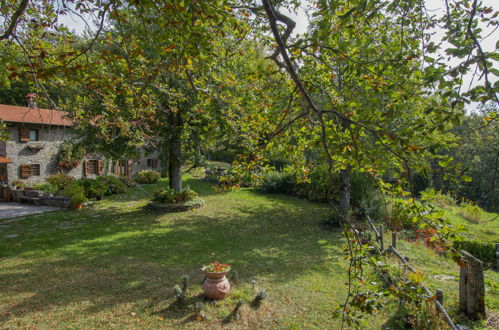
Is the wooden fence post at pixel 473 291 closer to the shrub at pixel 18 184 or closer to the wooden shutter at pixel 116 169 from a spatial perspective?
the shrub at pixel 18 184

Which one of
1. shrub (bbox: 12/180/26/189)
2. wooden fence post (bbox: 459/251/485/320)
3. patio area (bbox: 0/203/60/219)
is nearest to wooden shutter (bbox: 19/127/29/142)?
shrub (bbox: 12/180/26/189)

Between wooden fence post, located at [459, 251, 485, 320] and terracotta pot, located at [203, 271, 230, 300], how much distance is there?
4521 millimetres

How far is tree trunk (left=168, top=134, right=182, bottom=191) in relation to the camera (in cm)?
1352

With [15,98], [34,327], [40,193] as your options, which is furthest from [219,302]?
[15,98]

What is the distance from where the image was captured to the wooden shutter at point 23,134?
1972 cm

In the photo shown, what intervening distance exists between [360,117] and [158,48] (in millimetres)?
2863

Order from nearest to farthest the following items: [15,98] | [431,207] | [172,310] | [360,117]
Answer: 1. [431,207]
2. [360,117]
3. [172,310]
4. [15,98]

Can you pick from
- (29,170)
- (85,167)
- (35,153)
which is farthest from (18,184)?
(85,167)

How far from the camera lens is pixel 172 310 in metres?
5.66

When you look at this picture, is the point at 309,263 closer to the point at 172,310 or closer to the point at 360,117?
the point at 172,310

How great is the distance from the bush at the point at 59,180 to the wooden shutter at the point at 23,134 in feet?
9.49

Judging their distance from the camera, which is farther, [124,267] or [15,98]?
[15,98]

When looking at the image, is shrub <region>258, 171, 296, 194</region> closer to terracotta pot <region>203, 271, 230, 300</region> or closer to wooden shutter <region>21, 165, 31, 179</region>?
terracotta pot <region>203, 271, 230, 300</region>

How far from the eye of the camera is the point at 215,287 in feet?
19.5
